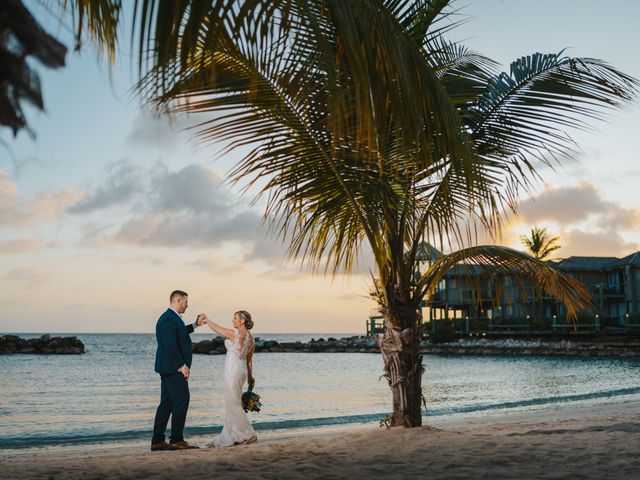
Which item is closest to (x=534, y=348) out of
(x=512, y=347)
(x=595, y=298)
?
(x=512, y=347)

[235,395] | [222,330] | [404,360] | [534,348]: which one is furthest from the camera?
[534,348]

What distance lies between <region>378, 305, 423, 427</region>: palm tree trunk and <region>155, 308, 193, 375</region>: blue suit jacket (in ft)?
7.80

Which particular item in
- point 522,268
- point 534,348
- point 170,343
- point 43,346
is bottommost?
point 534,348

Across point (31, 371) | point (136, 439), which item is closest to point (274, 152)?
point (136, 439)

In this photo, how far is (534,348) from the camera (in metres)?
50.3

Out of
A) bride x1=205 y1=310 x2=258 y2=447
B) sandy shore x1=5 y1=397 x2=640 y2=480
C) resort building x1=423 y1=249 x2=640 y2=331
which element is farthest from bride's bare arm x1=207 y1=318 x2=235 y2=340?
resort building x1=423 y1=249 x2=640 y2=331

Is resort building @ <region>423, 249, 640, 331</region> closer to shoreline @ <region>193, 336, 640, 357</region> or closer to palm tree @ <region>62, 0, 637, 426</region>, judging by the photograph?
shoreline @ <region>193, 336, 640, 357</region>

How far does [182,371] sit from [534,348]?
46493 mm

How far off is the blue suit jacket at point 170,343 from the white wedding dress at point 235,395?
3.20 ft

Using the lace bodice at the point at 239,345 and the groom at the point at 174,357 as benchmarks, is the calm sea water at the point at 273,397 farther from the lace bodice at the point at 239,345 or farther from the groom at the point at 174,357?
the groom at the point at 174,357

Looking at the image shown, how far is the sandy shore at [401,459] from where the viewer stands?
5.83 metres

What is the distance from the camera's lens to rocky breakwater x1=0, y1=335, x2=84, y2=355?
199 feet

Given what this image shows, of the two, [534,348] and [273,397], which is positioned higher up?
[534,348]

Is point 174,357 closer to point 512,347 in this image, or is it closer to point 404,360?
point 404,360
